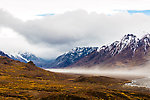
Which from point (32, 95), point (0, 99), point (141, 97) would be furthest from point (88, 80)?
point (0, 99)

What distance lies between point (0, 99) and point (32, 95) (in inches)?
621

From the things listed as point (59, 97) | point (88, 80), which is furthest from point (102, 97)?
point (88, 80)

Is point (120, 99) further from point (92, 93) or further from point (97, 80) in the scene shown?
point (97, 80)

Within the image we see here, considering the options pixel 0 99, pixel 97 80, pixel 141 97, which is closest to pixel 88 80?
pixel 97 80

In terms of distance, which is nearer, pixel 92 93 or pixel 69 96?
pixel 69 96

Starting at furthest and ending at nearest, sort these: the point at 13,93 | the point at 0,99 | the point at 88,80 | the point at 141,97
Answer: the point at 88,80, the point at 141,97, the point at 13,93, the point at 0,99

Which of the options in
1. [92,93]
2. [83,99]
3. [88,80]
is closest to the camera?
[83,99]

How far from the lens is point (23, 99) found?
6725 cm

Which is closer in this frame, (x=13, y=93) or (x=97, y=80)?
(x=13, y=93)

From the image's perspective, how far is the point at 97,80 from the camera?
166625 mm

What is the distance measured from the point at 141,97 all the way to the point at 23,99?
5681 centimetres

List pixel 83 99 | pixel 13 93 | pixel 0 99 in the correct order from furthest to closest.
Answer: pixel 13 93
pixel 83 99
pixel 0 99

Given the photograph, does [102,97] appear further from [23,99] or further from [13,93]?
[13,93]

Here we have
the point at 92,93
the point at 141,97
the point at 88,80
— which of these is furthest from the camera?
the point at 88,80
